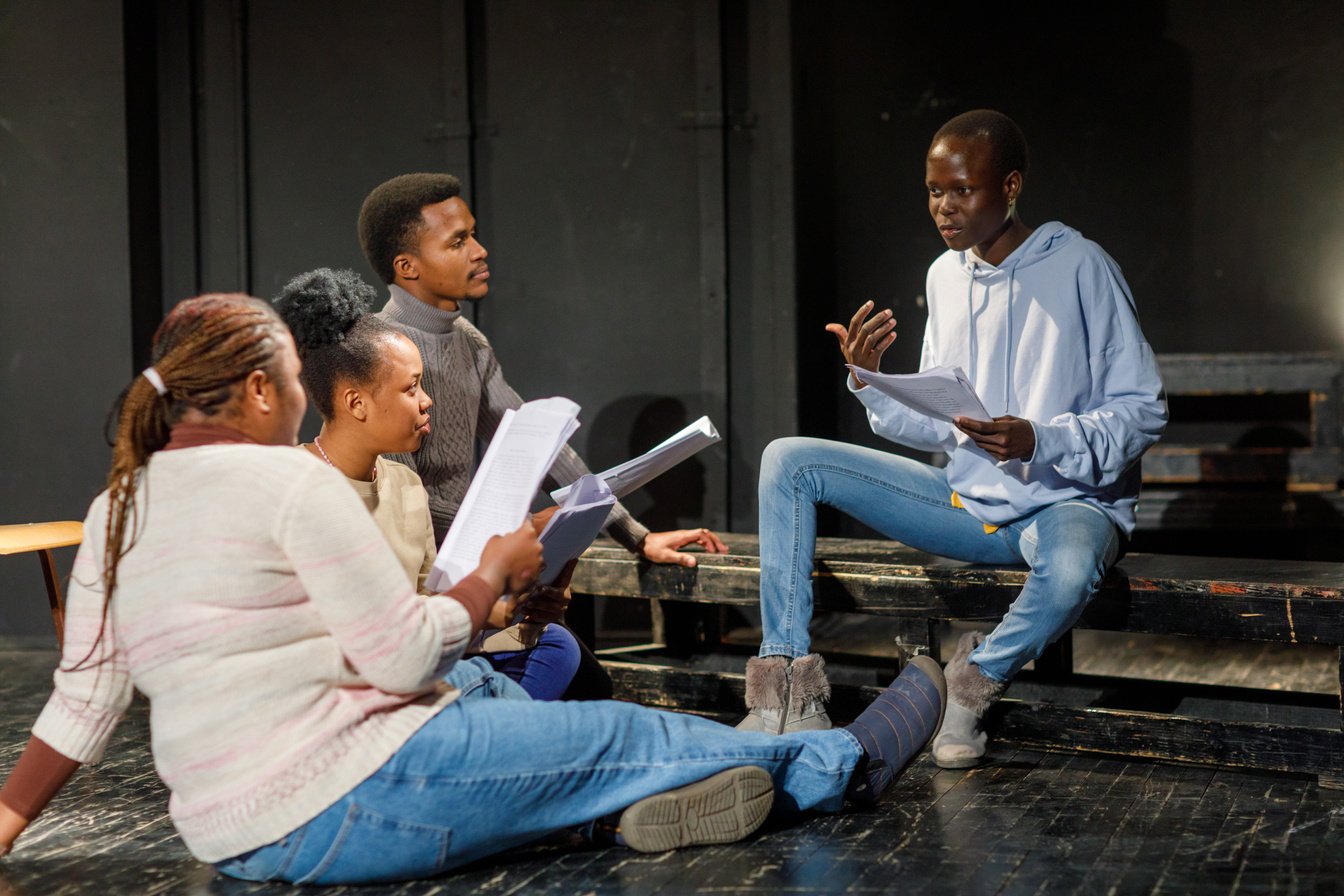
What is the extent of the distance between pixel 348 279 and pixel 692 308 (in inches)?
81.9

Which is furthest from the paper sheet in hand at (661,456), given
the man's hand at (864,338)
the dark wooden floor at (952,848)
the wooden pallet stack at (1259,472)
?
the wooden pallet stack at (1259,472)

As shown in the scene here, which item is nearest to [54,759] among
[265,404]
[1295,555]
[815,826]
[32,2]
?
[265,404]

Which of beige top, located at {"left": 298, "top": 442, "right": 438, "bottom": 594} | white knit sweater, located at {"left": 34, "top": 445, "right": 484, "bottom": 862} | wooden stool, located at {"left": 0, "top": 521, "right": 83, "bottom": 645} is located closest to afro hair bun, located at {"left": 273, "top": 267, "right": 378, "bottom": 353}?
beige top, located at {"left": 298, "top": 442, "right": 438, "bottom": 594}

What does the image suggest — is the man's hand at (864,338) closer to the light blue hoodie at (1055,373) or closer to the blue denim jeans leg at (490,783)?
the light blue hoodie at (1055,373)

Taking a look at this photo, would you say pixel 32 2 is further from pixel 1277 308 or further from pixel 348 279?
pixel 1277 308

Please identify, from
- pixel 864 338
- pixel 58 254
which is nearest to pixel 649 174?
pixel 864 338

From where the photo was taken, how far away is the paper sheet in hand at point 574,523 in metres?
2.57

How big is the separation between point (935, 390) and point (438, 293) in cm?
128

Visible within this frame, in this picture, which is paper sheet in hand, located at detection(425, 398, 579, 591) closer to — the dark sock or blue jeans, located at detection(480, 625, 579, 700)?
blue jeans, located at detection(480, 625, 579, 700)

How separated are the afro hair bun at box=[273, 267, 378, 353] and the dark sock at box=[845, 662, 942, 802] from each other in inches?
53.2

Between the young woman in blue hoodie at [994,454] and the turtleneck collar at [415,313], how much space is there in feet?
2.91

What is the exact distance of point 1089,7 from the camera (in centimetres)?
532

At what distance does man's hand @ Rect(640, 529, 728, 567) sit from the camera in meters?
3.58

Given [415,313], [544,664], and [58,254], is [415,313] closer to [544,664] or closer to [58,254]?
[544,664]
